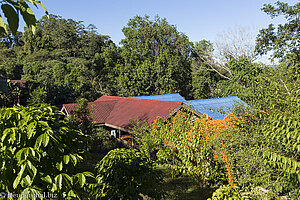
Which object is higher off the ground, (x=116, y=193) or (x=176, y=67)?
(x=176, y=67)

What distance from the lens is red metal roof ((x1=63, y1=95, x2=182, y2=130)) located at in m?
13.1

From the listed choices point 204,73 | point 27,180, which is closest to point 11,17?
point 27,180

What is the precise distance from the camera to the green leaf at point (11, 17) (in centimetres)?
107

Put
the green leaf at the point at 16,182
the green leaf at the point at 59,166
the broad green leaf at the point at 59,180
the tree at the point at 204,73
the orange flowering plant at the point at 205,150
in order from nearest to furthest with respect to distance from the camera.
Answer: the green leaf at the point at 16,182 < the broad green leaf at the point at 59,180 < the green leaf at the point at 59,166 < the orange flowering plant at the point at 205,150 < the tree at the point at 204,73

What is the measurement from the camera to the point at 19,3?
1144 millimetres

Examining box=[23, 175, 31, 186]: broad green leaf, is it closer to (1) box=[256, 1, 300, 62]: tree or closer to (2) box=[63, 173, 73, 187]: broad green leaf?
(2) box=[63, 173, 73, 187]: broad green leaf

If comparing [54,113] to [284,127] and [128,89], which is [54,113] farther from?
[128,89]

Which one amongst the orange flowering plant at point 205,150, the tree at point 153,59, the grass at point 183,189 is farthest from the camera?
the tree at point 153,59

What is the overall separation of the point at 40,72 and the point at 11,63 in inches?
195

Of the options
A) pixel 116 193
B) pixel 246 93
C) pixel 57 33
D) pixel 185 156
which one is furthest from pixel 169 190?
pixel 57 33

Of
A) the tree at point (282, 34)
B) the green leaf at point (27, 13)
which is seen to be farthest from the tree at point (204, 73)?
the green leaf at point (27, 13)

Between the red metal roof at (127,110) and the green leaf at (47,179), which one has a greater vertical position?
the green leaf at (47,179)

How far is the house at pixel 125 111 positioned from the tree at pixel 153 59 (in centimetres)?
802

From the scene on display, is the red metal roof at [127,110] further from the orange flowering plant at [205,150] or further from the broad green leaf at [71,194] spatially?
the broad green leaf at [71,194]
